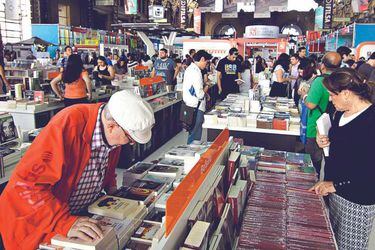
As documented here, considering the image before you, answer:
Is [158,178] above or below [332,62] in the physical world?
below

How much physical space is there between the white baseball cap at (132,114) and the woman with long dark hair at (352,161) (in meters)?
1.29

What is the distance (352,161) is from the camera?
2316 millimetres

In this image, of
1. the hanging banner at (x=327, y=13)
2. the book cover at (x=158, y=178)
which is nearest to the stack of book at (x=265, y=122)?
the book cover at (x=158, y=178)

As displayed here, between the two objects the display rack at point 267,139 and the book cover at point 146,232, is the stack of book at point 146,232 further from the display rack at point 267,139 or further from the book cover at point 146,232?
the display rack at point 267,139

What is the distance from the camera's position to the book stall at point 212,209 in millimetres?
1519

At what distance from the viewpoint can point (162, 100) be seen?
6.75 meters

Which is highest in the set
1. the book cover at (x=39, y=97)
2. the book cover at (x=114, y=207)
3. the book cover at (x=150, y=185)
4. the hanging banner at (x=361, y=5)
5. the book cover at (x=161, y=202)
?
the hanging banner at (x=361, y=5)

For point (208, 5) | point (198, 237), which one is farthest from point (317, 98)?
point (208, 5)

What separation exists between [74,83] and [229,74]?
10.6ft

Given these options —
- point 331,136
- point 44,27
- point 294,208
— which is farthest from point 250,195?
point 44,27

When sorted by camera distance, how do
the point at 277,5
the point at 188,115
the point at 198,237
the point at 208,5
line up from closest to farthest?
the point at 198,237
the point at 188,115
the point at 277,5
the point at 208,5

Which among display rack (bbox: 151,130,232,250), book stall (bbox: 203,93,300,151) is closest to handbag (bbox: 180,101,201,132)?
book stall (bbox: 203,93,300,151)

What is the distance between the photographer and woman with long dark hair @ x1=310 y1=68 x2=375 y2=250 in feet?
7.42

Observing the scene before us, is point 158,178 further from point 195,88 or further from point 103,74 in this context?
point 103,74
